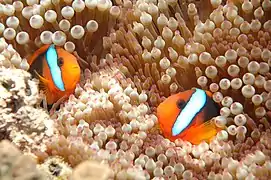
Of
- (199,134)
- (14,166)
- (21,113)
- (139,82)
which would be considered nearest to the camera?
(14,166)

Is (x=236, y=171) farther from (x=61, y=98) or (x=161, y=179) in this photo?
(x=61, y=98)

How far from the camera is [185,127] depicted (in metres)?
1.38

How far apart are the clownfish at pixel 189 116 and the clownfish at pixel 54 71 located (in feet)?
1.09

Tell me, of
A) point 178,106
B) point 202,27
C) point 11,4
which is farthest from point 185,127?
point 11,4

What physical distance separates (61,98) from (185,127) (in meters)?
0.43

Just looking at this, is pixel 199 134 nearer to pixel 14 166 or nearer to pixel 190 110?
pixel 190 110

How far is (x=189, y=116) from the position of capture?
138cm

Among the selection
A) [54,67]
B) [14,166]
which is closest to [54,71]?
[54,67]

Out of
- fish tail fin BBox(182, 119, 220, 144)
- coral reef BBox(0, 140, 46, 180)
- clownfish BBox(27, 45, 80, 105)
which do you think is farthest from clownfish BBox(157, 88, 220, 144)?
coral reef BBox(0, 140, 46, 180)

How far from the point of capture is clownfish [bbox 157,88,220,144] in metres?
1.38

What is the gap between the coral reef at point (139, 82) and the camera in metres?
1.24

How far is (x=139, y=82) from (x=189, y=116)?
22 cm

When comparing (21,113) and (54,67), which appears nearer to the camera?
(21,113)

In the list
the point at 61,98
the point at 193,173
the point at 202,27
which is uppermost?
the point at 202,27
